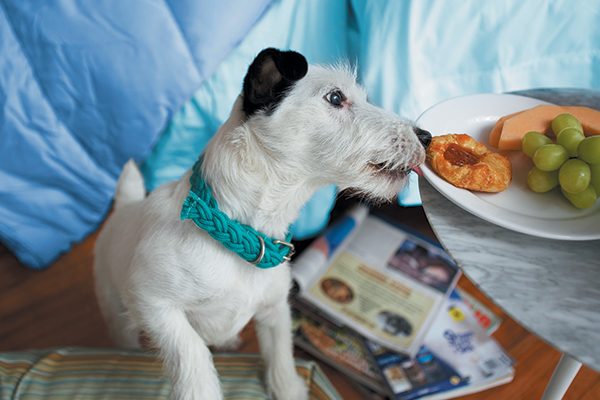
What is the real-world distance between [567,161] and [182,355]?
0.61 m

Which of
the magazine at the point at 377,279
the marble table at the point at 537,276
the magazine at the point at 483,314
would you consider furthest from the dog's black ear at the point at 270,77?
the magazine at the point at 483,314

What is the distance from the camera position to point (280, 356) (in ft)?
3.34

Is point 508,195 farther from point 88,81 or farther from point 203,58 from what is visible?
point 88,81

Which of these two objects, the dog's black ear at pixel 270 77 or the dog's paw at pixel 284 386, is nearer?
the dog's black ear at pixel 270 77

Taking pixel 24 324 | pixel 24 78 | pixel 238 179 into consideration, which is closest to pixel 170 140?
pixel 24 78

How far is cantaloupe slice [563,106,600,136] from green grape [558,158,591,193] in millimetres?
120

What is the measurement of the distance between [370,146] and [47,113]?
974 mm

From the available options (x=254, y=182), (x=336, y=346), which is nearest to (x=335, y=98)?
(x=254, y=182)

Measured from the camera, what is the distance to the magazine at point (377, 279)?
1.38 metres

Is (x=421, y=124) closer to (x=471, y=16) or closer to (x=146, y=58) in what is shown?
(x=471, y=16)

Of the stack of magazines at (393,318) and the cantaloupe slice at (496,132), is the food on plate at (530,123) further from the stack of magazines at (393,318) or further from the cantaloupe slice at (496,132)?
the stack of magazines at (393,318)

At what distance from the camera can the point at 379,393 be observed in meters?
1.28

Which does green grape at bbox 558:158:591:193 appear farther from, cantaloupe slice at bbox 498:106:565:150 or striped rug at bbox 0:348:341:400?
striped rug at bbox 0:348:341:400

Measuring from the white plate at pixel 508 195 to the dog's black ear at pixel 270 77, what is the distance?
0.23m
